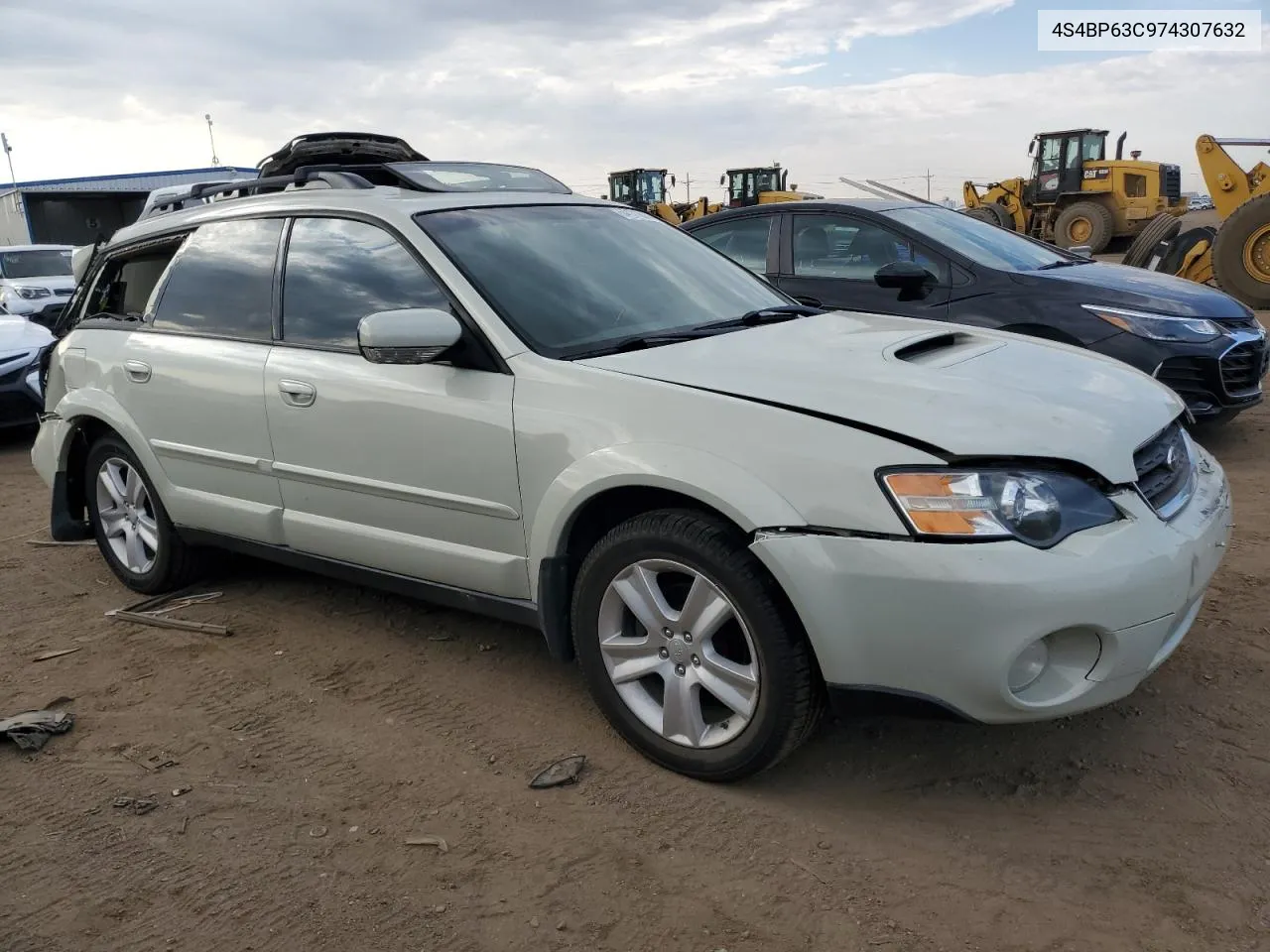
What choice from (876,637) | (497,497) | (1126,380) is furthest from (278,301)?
(1126,380)

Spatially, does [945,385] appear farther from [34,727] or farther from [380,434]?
[34,727]

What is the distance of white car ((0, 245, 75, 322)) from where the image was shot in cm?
1426

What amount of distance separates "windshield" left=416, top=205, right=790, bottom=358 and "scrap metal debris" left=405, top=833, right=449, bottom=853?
1400 mm

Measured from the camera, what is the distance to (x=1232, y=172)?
1347cm

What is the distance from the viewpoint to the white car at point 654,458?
244 cm

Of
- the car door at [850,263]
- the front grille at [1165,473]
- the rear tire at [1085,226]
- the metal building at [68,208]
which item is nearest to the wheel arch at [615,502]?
the front grille at [1165,473]

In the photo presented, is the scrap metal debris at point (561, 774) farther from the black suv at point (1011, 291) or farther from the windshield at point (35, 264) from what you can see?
the windshield at point (35, 264)

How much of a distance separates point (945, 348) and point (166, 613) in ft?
11.1

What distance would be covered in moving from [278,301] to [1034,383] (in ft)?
8.62

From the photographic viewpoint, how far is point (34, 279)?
50.8ft

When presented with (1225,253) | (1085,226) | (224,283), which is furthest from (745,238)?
(1085,226)

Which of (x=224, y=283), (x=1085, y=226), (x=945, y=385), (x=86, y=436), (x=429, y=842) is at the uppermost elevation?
(x=224, y=283)

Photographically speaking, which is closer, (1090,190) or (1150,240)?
(1150,240)

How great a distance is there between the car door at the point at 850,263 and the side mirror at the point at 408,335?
134 inches
